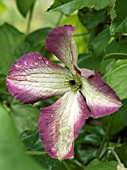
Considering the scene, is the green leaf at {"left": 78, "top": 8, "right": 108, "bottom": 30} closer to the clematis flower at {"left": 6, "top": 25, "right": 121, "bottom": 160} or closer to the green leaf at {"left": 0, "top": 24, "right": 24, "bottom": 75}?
the green leaf at {"left": 0, "top": 24, "right": 24, "bottom": 75}

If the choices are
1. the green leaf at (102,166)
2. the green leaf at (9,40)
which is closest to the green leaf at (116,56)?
the green leaf at (102,166)

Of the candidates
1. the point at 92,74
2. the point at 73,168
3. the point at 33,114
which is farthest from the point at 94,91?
the point at 33,114

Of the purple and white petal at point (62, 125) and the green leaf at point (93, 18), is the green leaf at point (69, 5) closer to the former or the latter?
the purple and white petal at point (62, 125)

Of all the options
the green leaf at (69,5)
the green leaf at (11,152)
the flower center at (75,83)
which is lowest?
the flower center at (75,83)

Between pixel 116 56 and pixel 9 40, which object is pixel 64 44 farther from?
pixel 9 40

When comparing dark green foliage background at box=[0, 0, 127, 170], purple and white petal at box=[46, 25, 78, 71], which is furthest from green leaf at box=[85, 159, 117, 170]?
purple and white petal at box=[46, 25, 78, 71]

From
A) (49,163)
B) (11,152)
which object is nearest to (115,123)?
(49,163)

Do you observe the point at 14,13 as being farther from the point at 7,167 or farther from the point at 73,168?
the point at 7,167
